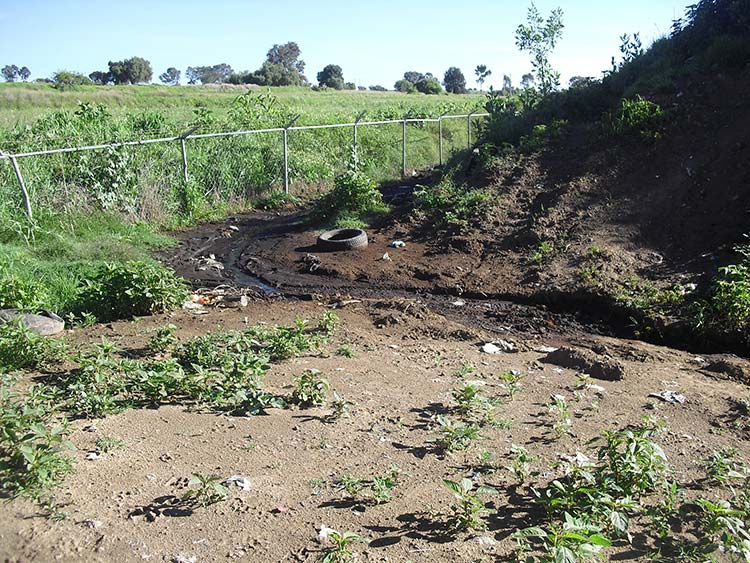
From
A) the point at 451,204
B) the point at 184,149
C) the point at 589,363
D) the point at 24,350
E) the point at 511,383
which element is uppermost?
the point at 184,149

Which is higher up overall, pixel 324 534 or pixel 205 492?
pixel 205 492

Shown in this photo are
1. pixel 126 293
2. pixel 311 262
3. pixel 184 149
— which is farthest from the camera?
pixel 184 149

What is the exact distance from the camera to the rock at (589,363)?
18.6ft

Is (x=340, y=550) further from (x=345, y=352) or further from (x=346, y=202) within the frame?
(x=346, y=202)

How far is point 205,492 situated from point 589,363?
3708 millimetres

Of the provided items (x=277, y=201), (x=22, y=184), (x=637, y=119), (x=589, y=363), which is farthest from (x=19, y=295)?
(x=637, y=119)

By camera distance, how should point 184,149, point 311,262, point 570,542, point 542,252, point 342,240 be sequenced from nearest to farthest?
point 570,542 → point 542,252 → point 311,262 → point 342,240 → point 184,149

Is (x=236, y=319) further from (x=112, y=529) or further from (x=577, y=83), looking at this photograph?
(x=577, y=83)

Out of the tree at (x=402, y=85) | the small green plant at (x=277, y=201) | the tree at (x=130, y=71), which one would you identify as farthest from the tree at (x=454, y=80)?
the small green plant at (x=277, y=201)

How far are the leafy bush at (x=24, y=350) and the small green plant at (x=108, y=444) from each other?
1.60 m

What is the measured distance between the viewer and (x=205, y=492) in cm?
347

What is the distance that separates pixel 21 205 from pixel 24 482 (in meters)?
8.50

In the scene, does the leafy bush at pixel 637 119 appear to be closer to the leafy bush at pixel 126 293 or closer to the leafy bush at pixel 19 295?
the leafy bush at pixel 126 293

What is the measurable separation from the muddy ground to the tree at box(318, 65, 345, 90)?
75.1 metres
